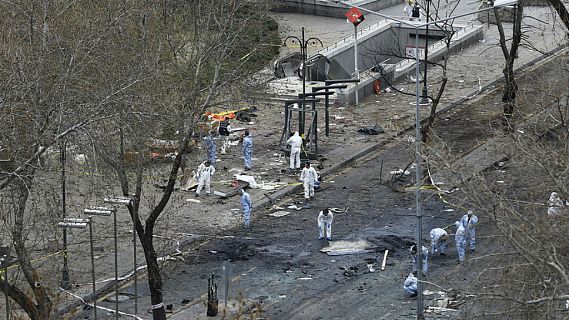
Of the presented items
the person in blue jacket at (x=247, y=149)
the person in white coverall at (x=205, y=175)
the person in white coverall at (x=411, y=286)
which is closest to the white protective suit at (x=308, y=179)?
the person in white coverall at (x=205, y=175)

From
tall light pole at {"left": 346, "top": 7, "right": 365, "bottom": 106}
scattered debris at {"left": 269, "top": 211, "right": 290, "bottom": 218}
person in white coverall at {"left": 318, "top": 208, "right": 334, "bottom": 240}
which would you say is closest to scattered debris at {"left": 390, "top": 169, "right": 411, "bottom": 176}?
scattered debris at {"left": 269, "top": 211, "right": 290, "bottom": 218}

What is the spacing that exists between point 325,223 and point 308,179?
10.3ft

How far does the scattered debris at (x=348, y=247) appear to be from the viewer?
92.7ft

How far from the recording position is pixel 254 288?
2602 cm

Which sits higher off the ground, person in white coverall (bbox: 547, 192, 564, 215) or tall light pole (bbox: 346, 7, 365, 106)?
person in white coverall (bbox: 547, 192, 564, 215)

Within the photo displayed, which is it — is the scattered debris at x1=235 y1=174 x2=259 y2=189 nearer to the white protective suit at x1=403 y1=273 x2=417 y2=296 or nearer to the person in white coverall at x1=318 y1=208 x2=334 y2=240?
the person in white coverall at x1=318 y1=208 x2=334 y2=240

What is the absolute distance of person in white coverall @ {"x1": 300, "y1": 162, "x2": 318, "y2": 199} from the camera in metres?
31.8

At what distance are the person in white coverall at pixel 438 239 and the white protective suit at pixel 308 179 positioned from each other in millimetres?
5095

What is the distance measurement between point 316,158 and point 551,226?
19190 millimetres

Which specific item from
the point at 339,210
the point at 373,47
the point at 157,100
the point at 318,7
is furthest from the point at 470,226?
the point at 318,7

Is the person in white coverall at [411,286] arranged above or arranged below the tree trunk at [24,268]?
below

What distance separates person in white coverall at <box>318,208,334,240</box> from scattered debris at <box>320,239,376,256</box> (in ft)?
0.79

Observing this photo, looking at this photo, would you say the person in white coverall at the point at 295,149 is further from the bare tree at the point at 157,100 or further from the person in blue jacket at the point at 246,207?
the person in blue jacket at the point at 246,207

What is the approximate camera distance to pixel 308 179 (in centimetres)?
3191
